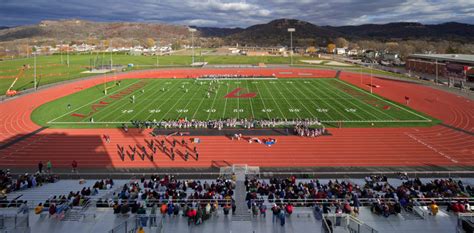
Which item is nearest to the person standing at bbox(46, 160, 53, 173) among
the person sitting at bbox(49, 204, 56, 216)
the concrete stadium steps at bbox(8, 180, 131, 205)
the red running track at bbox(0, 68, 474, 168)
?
the red running track at bbox(0, 68, 474, 168)

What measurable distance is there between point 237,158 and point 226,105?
1844 centimetres

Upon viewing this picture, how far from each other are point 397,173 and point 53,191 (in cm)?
1921

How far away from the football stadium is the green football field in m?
0.25

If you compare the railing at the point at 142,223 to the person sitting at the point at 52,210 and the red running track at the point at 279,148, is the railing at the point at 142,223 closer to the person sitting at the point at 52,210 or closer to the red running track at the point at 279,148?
the person sitting at the point at 52,210

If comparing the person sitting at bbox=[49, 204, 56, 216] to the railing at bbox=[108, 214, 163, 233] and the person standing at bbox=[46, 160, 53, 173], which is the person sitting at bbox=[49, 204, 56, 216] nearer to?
the railing at bbox=[108, 214, 163, 233]

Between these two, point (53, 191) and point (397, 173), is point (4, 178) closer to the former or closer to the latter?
point (53, 191)

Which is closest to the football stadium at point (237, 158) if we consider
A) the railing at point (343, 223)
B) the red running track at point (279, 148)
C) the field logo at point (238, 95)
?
the railing at point (343, 223)

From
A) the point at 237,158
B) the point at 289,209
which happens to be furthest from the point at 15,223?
the point at 237,158

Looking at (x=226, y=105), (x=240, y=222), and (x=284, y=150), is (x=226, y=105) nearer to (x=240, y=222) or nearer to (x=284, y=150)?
(x=284, y=150)

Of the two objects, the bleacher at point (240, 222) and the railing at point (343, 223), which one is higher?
the railing at point (343, 223)

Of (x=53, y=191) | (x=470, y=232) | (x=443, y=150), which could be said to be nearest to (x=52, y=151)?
(x=53, y=191)

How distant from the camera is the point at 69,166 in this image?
24.4m

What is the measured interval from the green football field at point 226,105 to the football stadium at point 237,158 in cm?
25

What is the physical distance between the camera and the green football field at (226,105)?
36.7 m
